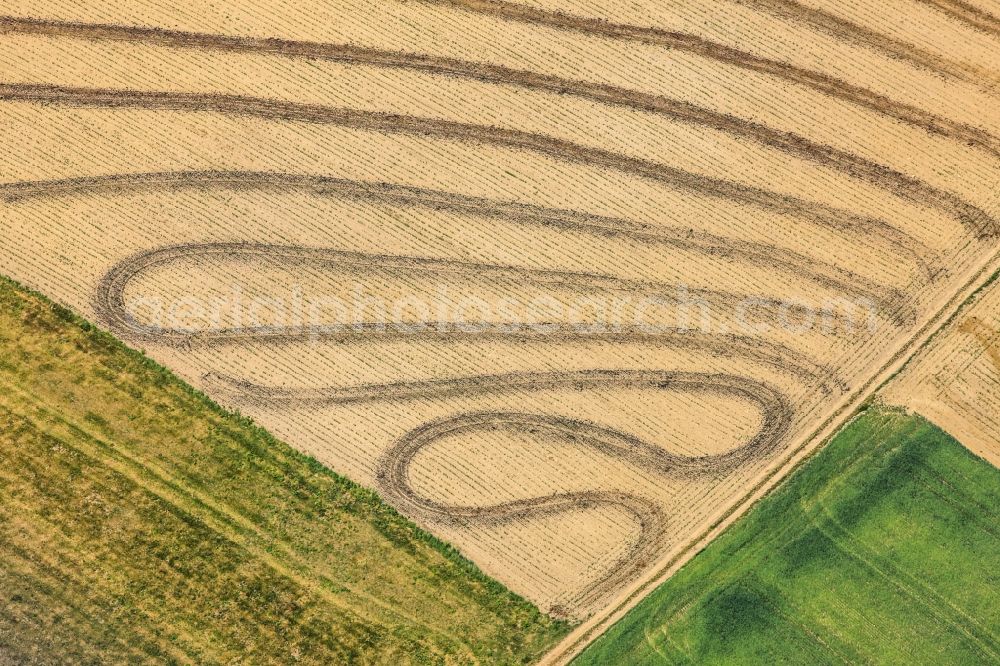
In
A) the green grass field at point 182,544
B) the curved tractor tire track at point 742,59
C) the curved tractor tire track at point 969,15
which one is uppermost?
the curved tractor tire track at point 969,15

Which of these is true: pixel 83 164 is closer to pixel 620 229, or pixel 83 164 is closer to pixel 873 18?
pixel 620 229

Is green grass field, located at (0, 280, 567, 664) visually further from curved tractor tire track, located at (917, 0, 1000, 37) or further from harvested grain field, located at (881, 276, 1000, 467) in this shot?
curved tractor tire track, located at (917, 0, 1000, 37)

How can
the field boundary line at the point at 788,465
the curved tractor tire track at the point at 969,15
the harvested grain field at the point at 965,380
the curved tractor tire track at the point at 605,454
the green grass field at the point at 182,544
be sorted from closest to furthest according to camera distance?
the green grass field at the point at 182,544
the field boundary line at the point at 788,465
the curved tractor tire track at the point at 605,454
the harvested grain field at the point at 965,380
the curved tractor tire track at the point at 969,15

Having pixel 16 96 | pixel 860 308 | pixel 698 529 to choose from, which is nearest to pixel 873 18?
pixel 860 308

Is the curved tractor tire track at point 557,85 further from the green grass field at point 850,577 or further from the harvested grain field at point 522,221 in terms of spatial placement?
the green grass field at point 850,577

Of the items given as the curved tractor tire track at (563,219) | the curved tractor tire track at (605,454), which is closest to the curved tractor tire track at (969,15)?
the curved tractor tire track at (563,219)

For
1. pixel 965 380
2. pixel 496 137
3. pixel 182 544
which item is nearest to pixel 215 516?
pixel 182 544

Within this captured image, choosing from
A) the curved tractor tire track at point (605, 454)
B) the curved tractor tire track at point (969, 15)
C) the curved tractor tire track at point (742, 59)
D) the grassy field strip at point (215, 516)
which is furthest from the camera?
the curved tractor tire track at point (969, 15)
